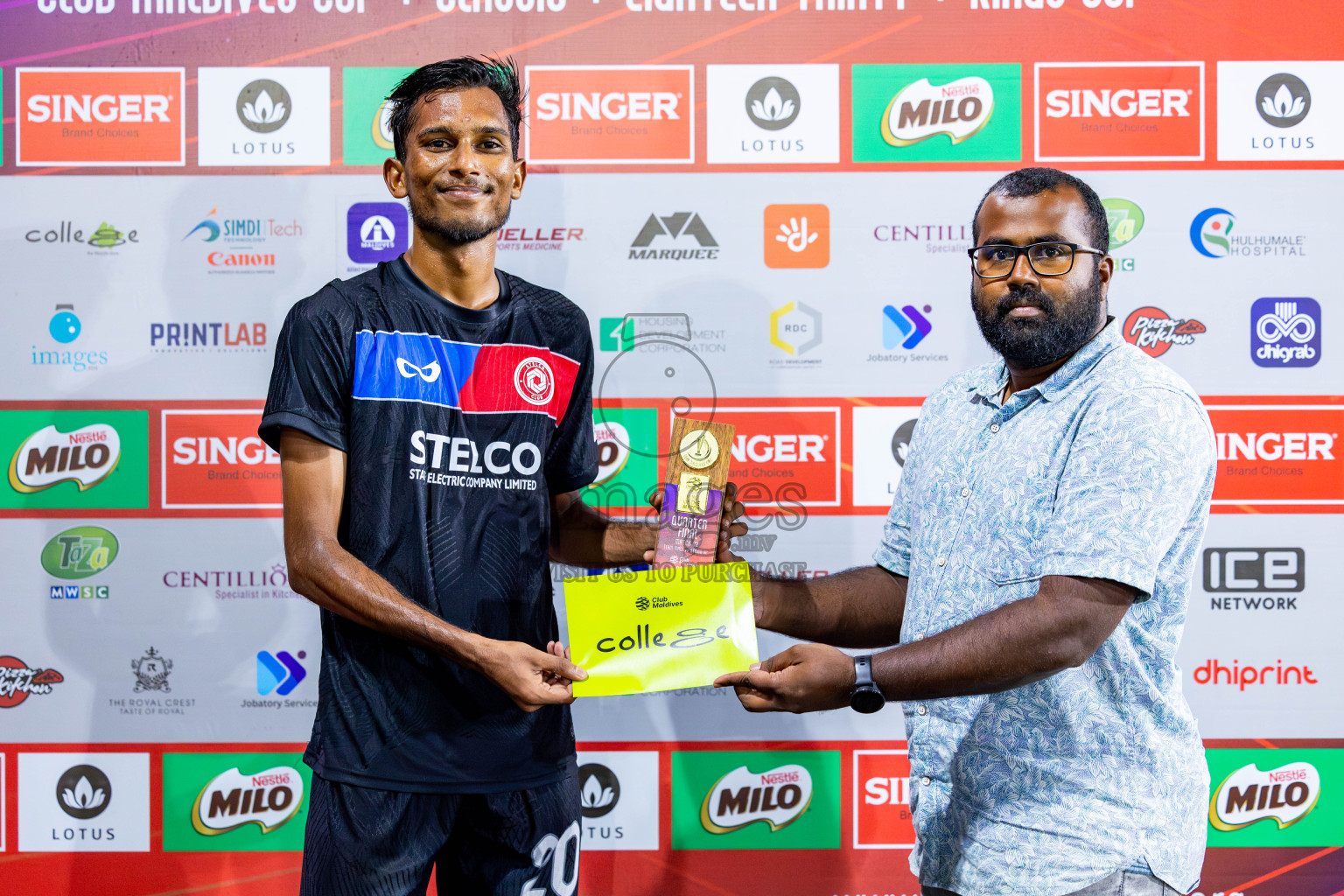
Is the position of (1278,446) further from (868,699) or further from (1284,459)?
(868,699)

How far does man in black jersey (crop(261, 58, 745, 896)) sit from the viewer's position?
4.72ft

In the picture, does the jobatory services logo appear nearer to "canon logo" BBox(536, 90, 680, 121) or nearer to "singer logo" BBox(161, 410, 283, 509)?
"canon logo" BBox(536, 90, 680, 121)

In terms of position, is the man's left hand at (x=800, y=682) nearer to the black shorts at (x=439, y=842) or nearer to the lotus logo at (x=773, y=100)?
the black shorts at (x=439, y=842)

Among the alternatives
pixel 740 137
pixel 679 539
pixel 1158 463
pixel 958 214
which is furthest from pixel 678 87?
pixel 1158 463

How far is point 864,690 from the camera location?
1245 mm

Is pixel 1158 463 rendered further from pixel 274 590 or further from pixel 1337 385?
pixel 274 590

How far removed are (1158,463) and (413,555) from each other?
3.75 feet

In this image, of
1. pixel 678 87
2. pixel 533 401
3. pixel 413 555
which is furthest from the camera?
pixel 678 87

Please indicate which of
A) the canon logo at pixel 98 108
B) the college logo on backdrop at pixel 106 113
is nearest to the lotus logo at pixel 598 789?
the college logo on backdrop at pixel 106 113

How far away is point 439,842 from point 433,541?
507 mm

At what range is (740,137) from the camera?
7.95ft

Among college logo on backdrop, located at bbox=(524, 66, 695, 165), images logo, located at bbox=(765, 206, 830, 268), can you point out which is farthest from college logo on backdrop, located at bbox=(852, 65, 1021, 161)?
college logo on backdrop, located at bbox=(524, 66, 695, 165)

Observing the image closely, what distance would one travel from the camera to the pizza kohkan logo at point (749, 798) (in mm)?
2463

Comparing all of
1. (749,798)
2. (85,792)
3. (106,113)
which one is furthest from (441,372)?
(85,792)
